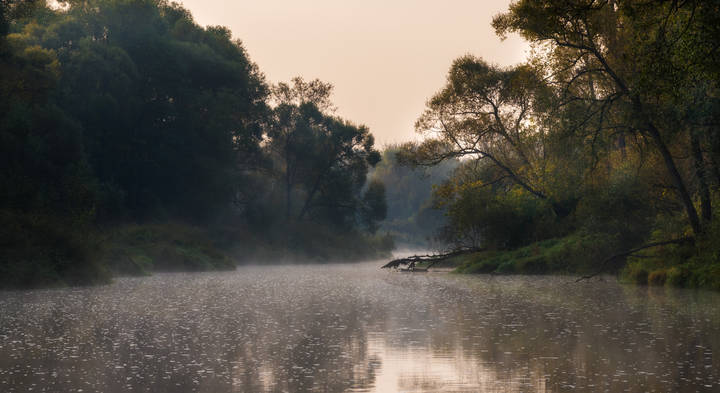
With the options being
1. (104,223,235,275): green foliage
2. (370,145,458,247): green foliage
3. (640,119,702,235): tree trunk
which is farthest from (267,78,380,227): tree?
(640,119,702,235): tree trunk

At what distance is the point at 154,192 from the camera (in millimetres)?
61312

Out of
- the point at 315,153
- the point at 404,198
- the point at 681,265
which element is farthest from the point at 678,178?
the point at 404,198

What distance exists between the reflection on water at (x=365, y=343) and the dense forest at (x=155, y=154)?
1020 cm

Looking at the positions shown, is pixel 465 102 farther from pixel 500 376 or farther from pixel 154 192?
pixel 500 376

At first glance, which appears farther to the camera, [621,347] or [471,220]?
[471,220]

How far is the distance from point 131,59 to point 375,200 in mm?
32796

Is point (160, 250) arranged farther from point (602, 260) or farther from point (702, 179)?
point (702, 179)

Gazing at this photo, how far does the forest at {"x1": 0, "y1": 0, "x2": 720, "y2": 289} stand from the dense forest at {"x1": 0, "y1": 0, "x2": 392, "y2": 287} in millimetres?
134

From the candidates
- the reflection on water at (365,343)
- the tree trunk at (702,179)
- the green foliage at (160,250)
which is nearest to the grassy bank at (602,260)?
the tree trunk at (702,179)

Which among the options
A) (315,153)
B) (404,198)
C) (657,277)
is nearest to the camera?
(657,277)

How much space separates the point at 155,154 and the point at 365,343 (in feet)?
161

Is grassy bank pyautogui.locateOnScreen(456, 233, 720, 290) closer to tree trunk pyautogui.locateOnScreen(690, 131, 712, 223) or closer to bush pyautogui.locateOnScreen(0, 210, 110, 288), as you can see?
tree trunk pyautogui.locateOnScreen(690, 131, 712, 223)

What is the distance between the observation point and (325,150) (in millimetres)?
78938

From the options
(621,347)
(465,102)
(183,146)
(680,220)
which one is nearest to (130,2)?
(183,146)
